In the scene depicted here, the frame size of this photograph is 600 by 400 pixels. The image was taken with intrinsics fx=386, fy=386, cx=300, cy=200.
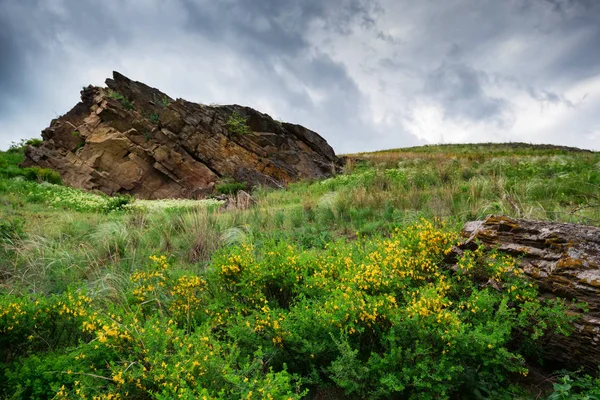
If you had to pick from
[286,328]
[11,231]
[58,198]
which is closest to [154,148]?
[58,198]

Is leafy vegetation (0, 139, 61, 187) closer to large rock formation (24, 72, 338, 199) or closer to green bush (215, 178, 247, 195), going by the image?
large rock formation (24, 72, 338, 199)

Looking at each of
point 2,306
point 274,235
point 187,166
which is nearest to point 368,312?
point 2,306

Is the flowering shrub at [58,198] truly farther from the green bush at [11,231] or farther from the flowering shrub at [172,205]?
the green bush at [11,231]

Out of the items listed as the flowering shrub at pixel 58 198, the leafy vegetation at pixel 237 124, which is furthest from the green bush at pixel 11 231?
the leafy vegetation at pixel 237 124

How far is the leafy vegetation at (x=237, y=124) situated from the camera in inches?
901

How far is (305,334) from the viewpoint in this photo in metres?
3.01

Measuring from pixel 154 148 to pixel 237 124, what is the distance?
5.00 m

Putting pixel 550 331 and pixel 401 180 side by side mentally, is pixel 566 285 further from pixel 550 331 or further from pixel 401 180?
pixel 401 180

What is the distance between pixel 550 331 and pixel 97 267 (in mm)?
5513

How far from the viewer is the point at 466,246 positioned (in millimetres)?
4023

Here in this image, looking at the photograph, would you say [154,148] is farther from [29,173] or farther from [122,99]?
[29,173]

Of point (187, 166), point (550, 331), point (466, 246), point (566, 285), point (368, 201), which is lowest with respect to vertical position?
point (550, 331)

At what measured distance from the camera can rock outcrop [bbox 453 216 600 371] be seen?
2992 mm

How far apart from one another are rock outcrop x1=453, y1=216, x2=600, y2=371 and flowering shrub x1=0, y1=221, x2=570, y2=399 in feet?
0.52
